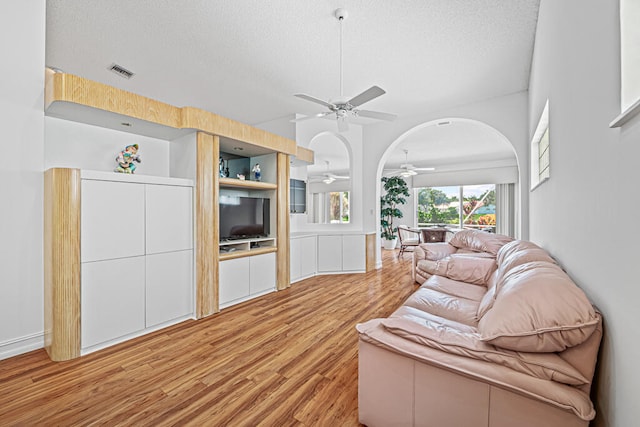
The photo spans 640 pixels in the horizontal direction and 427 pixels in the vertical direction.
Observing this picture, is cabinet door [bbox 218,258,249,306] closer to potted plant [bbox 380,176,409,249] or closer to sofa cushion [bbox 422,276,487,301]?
sofa cushion [bbox 422,276,487,301]

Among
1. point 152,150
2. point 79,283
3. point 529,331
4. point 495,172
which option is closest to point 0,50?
point 152,150

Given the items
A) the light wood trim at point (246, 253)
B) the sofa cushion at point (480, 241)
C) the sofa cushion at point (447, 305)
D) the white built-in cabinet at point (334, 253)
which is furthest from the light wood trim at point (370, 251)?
the sofa cushion at point (447, 305)

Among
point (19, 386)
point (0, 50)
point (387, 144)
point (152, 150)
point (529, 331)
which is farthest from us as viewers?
point (387, 144)

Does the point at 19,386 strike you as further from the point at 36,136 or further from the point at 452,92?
the point at 452,92

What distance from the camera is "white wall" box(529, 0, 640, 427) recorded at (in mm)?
839

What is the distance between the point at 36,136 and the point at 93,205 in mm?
759

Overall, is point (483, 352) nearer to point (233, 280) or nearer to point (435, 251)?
point (233, 280)

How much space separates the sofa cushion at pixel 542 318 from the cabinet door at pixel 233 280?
2.84 m

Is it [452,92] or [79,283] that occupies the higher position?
[452,92]

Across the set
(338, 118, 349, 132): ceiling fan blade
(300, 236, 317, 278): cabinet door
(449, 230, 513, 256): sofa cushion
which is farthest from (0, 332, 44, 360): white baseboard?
(449, 230, 513, 256): sofa cushion

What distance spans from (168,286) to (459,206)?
29.0 feet

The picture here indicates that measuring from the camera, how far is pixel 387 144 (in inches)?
214

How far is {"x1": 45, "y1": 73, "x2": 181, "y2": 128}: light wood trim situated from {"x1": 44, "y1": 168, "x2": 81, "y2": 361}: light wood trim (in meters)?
0.60

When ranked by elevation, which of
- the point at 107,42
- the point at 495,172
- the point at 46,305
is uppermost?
the point at 107,42
